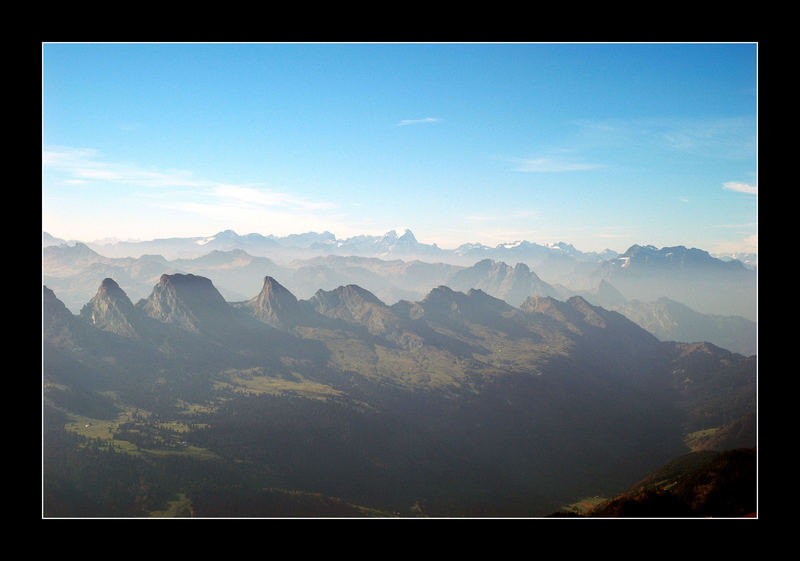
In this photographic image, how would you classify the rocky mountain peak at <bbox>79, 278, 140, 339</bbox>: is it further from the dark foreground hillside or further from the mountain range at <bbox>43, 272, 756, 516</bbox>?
the dark foreground hillside

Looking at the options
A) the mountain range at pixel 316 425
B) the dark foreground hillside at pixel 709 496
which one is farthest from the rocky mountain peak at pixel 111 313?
the dark foreground hillside at pixel 709 496

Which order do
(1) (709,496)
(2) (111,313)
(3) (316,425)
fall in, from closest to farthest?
(1) (709,496)
(3) (316,425)
(2) (111,313)

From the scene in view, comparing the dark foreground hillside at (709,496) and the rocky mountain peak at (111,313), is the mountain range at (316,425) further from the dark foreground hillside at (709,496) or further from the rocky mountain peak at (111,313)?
the dark foreground hillside at (709,496)

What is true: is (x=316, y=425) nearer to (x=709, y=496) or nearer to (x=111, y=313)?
(x=709, y=496)

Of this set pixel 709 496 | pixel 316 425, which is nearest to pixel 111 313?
pixel 316 425

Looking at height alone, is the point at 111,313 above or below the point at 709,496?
above

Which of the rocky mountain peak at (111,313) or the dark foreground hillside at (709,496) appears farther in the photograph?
the rocky mountain peak at (111,313)
